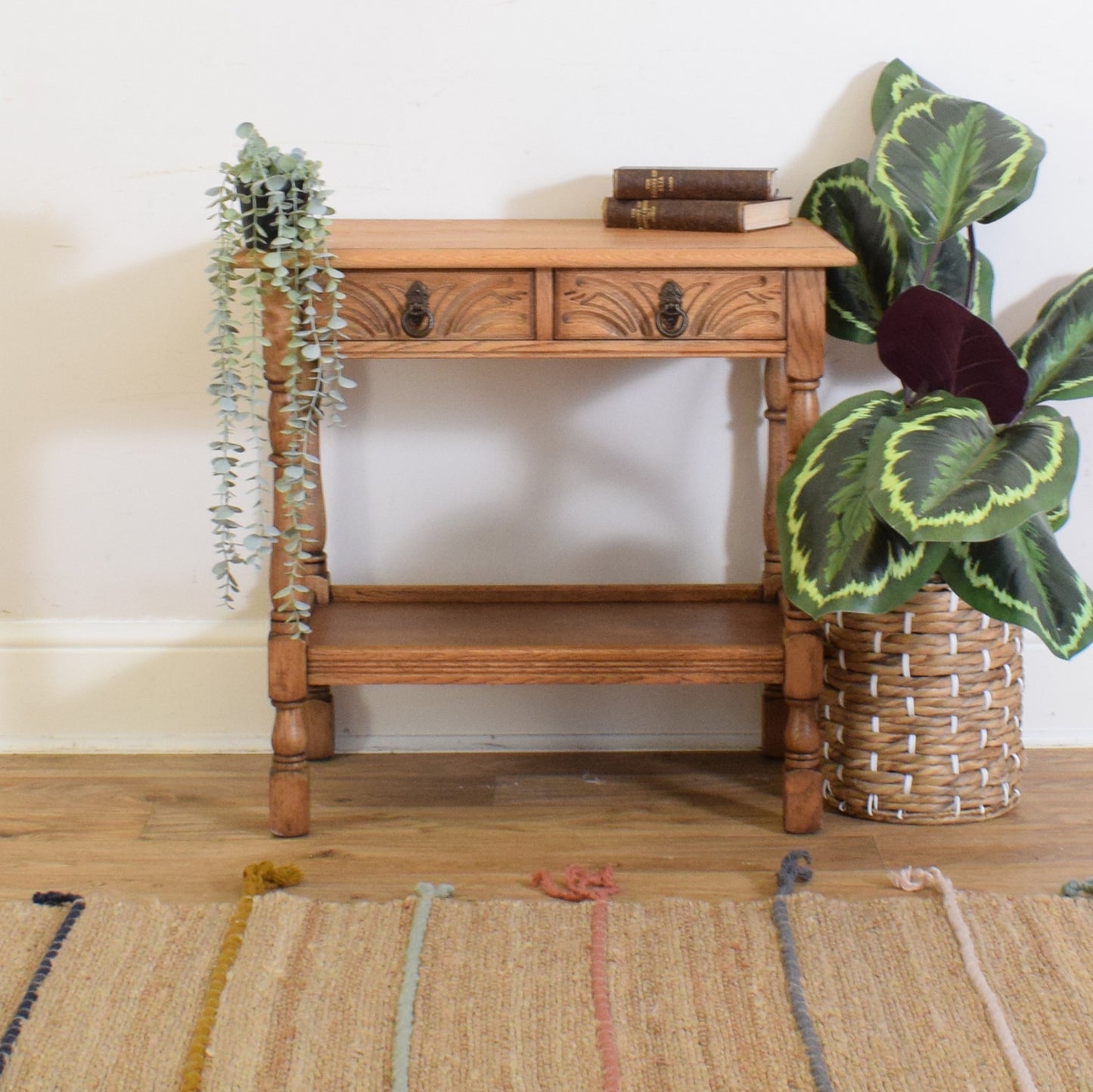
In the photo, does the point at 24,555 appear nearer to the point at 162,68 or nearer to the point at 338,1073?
the point at 162,68

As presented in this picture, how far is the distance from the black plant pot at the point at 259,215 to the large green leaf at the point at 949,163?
2.31 feet

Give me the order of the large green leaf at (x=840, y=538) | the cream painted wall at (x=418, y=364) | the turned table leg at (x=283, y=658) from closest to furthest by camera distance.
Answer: the large green leaf at (x=840, y=538), the turned table leg at (x=283, y=658), the cream painted wall at (x=418, y=364)

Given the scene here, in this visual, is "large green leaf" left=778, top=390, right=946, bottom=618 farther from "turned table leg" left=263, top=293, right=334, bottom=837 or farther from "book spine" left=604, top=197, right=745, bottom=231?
"turned table leg" left=263, top=293, right=334, bottom=837

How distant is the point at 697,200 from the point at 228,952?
3.58 feet

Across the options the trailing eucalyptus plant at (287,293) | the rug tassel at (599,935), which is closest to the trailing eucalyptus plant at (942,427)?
the rug tassel at (599,935)

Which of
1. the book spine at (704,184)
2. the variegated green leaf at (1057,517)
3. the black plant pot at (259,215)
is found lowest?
the variegated green leaf at (1057,517)

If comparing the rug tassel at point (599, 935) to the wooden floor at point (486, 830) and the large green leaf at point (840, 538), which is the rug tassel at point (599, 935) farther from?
the large green leaf at point (840, 538)

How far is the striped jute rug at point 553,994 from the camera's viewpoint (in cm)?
126

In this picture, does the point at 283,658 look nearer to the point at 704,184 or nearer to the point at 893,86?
the point at 704,184

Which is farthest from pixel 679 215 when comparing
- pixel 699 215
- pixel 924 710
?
pixel 924 710

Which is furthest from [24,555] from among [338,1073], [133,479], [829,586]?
[829,586]

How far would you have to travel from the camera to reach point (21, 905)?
1.54m

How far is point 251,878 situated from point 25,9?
124cm

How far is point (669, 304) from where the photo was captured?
62.4 inches
